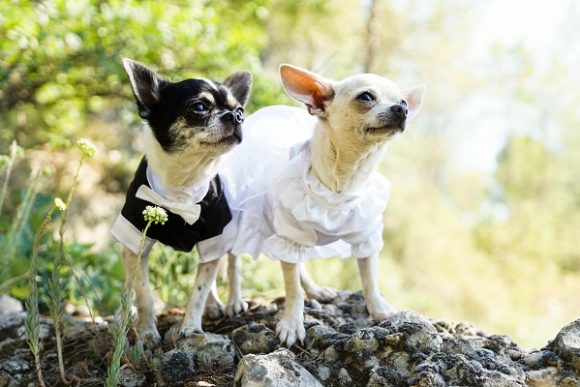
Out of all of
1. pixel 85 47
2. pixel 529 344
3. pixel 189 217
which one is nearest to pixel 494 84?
pixel 529 344

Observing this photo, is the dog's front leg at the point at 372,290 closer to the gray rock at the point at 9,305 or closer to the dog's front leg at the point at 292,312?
the dog's front leg at the point at 292,312

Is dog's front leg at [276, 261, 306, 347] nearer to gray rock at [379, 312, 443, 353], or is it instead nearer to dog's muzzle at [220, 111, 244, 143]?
gray rock at [379, 312, 443, 353]

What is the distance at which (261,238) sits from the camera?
11.8 feet

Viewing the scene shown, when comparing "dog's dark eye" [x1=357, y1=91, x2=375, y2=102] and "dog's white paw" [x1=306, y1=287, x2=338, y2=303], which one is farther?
"dog's white paw" [x1=306, y1=287, x2=338, y2=303]

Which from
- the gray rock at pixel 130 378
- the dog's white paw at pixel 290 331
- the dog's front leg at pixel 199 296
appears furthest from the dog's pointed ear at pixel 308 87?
the gray rock at pixel 130 378

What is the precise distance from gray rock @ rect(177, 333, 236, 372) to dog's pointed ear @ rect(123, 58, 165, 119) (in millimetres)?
1203

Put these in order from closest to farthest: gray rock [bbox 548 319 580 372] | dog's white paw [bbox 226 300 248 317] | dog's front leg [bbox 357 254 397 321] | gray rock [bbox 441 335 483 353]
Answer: gray rock [bbox 548 319 580 372] < gray rock [bbox 441 335 483 353] < dog's front leg [bbox 357 254 397 321] < dog's white paw [bbox 226 300 248 317]

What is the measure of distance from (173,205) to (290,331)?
0.91 m

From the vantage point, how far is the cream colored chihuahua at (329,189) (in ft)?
10.4

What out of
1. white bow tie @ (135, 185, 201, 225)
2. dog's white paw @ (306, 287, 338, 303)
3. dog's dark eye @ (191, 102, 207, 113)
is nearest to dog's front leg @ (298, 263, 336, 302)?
dog's white paw @ (306, 287, 338, 303)

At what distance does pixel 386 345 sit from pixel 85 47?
3.96 m

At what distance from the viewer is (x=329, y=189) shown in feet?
10.9

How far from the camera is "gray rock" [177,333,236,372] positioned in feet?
9.27

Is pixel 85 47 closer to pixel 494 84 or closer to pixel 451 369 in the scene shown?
pixel 451 369
